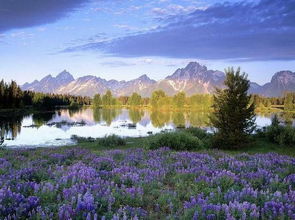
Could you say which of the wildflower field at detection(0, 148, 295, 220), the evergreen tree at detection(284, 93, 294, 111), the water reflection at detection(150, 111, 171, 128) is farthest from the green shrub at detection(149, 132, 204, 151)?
the evergreen tree at detection(284, 93, 294, 111)

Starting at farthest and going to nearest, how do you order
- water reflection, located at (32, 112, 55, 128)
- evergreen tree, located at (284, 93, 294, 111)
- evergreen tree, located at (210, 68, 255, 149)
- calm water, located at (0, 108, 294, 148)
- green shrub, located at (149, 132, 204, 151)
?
evergreen tree, located at (284, 93, 294, 111)
water reflection, located at (32, 112, 55, 128)
calm water, located at (0, 108, 294, 148)
evergreen tree, located at (210, 68, 255, 149)
green shrub, located at (149, 132, 204, 151)

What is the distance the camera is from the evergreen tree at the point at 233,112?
960 inches

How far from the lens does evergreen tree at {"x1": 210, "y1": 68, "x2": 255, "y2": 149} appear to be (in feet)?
80.0

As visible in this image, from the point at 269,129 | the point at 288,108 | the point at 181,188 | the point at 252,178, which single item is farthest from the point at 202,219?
the point at 288,108

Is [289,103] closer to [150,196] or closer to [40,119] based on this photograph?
[40,119]

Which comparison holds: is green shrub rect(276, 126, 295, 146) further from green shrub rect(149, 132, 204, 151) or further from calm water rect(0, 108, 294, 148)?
green shrub rect(149, 132, 204, 151)

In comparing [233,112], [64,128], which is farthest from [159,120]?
[233,112]

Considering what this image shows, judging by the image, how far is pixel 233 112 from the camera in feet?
80.8

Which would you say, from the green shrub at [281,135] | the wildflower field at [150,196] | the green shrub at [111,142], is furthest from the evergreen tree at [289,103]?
the wildflower field at [150,196]

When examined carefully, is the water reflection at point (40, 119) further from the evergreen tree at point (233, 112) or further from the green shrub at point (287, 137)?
the green shrub at point (287, 137)

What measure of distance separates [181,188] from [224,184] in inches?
30.3

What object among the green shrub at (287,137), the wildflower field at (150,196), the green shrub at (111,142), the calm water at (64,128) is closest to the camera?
the wildflower field at (150,196)

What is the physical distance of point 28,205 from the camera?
13.5 feet

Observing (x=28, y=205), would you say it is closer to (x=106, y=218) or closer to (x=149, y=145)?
(x=106, y=218)
